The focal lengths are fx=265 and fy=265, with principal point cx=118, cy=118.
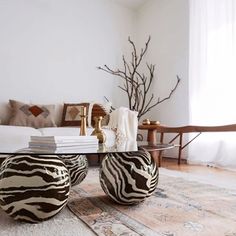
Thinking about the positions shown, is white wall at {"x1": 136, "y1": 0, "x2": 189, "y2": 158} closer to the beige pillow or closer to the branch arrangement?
the branch arrangement

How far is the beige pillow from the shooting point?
2.87 m

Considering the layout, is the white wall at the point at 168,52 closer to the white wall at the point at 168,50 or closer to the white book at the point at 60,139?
the white wall at the point at 168,50

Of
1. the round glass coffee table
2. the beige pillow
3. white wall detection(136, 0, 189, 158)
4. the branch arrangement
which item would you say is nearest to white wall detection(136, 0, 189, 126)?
white wall detection(136, 0, 189, 158)

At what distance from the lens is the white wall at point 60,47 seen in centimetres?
327

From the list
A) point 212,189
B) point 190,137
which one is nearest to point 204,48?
point 190,137

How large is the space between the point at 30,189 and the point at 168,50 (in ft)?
9.97

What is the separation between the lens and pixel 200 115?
303 centimetres

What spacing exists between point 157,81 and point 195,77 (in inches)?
30.9

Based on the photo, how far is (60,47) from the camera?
11.8ft

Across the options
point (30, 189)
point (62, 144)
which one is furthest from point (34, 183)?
point (62, 144)

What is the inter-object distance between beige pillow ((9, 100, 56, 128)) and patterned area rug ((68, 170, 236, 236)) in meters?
1.38

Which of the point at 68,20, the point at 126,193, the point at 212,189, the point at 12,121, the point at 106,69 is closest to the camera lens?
the point at 126,193

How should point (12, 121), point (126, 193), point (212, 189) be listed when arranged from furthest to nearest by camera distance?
point (12, 121), point (212, 189), point (126, 193)

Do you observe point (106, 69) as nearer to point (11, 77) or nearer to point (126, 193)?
point (11, 77)
